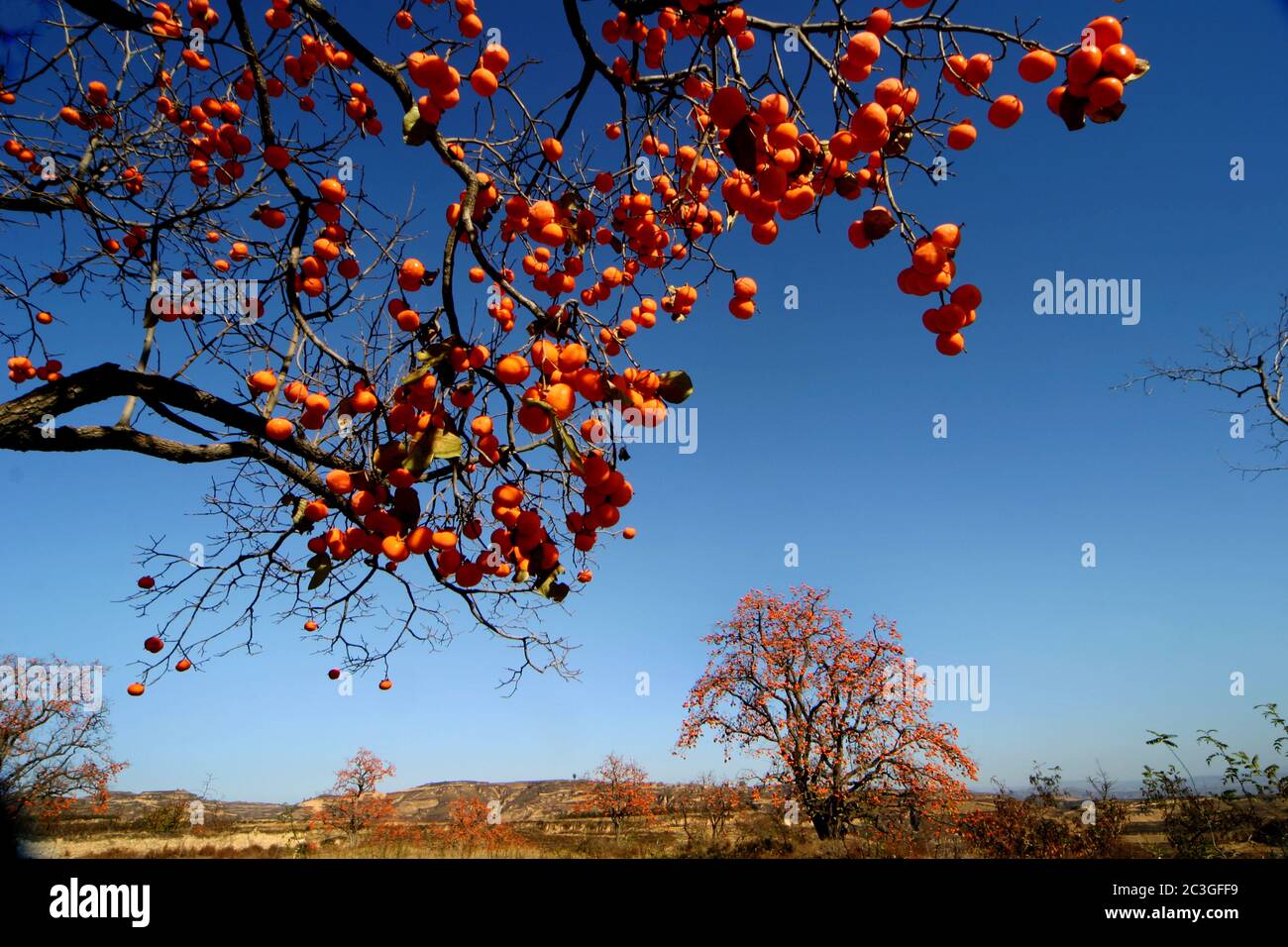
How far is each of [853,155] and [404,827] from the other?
2091 centimetres

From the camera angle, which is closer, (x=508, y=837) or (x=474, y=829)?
(x=508, y=837)

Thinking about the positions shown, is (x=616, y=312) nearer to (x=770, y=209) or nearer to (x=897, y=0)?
(x=770, y=209)

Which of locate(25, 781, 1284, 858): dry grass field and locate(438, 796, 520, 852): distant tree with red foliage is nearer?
locate(25, 781, 1284, 858): dry grass field

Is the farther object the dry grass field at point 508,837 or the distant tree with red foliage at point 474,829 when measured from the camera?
the distant tree with red foliage at point 474,829

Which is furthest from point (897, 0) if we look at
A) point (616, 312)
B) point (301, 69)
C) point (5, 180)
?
point (5, 180)

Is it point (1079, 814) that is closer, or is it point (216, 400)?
point (216, 400)

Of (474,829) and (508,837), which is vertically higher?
(508,837)

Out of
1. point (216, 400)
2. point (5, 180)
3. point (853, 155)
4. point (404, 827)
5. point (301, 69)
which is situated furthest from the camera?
point (404, 827)

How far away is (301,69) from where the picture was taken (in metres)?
2.77
